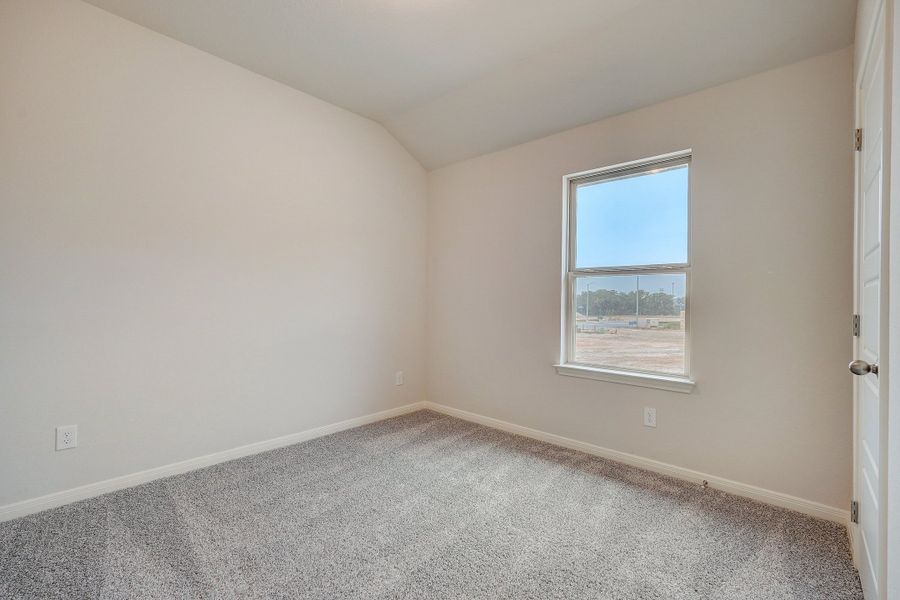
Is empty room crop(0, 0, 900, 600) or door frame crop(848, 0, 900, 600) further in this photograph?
empty room crop(0, 0, 900, 600)

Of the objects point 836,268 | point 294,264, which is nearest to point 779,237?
point 836,268

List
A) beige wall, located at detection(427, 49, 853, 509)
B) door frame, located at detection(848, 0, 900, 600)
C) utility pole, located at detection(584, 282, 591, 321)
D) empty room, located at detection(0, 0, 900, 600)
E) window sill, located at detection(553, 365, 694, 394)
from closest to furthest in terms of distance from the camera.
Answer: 1. door frame, located at detection(848, 0, 900, 600)
2. empty room, located at detection(0, 0, 900, 600)
3. beige wall, located at detection(427, 49, 853, 509)
4. window sill, located at detection(553, 365, 694, 394)
5. utility pole, located at detection(584, 282, 591, 321)

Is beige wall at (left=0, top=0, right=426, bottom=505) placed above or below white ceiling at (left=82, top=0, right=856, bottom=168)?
below

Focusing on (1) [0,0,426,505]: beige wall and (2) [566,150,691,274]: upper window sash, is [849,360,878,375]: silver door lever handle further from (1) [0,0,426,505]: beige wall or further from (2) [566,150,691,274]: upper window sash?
(1) [0,0,426,505]: beige wall

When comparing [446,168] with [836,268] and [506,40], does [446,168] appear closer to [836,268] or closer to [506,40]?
[506,40]

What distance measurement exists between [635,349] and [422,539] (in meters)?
1.82

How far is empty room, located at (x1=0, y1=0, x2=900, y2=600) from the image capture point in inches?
64.8

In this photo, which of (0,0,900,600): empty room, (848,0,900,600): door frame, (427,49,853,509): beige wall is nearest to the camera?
(848,0,900,600): door frame

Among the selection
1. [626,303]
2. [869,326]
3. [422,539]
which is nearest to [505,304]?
[626,303]

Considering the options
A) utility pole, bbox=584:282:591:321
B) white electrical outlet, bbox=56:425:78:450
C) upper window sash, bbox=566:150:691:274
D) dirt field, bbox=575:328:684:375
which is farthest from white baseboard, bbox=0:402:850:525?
upper window sash, bbox=566:150:691:274

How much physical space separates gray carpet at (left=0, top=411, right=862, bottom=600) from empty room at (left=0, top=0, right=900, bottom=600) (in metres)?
0.02

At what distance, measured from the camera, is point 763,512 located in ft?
6.80

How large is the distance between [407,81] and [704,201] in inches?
83.1

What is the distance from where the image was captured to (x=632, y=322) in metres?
2.79
